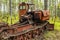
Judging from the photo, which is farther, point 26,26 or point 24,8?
point 24,8

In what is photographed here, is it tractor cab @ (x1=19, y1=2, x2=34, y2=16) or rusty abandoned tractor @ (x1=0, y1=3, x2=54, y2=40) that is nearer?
rusty abandoned tractor @ (x1=0, y1=3, x2=54, y2=40)

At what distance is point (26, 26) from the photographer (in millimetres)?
14469

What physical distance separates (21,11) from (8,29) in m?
5.97

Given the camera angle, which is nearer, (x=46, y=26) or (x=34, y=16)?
(x=34, y=16)

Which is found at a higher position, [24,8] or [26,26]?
[24,8]

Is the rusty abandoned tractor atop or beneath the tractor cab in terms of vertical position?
beneath

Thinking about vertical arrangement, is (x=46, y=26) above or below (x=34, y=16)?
below

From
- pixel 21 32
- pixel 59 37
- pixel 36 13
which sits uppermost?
pixel 36 13

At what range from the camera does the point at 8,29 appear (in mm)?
12062

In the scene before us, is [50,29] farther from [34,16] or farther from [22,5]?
[22,5]

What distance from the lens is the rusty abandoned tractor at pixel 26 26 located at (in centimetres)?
1202

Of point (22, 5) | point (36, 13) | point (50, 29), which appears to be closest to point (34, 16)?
point (36, 13)

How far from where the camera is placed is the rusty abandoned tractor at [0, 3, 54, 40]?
12025 mm

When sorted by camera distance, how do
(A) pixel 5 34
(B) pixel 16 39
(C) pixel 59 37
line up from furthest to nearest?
(C) pixel 59 37 → (B) pixel 16 39 → (A) pixel 5 34
